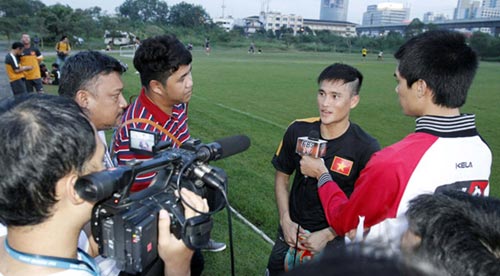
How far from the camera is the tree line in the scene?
Answer: 36344 mm

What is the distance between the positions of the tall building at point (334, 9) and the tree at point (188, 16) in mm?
108643

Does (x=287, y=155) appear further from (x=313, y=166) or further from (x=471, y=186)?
(x=471, y=186)

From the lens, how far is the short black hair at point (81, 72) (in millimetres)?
2453

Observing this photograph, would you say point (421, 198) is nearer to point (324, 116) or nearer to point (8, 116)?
point (8, 116)

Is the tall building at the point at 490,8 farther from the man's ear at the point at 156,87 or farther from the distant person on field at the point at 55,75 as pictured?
the man's ear at the point at 156,87

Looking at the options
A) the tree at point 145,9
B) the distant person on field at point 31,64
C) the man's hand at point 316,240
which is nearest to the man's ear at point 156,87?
the man's hand at point 316,240

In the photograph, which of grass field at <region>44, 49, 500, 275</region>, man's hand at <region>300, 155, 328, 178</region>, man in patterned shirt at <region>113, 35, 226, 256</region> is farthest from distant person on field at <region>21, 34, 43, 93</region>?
man's hand at <region>300, 155, 328, 178</region>

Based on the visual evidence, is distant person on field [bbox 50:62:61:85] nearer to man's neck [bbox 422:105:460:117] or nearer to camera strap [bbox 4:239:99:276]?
camera strap [bbox 4:239:99:276]

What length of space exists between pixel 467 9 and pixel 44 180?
17671 centimetres

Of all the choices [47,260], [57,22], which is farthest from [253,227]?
[57,22]

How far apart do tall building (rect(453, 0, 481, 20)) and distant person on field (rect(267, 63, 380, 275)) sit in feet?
535

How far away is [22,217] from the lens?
119cm

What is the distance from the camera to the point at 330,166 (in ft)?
8.42

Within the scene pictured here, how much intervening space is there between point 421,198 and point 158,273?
4.30 ft
